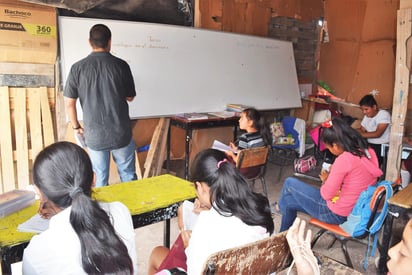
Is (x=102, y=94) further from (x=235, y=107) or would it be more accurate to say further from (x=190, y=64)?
(x=235, y=107)

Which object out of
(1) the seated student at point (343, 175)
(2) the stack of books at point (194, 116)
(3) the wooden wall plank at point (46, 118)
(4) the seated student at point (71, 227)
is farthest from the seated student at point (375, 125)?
(4) the seated student at point (71, 227)

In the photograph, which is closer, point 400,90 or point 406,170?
point 400,90

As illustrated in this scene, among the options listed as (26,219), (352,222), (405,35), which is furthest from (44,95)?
(405,35)

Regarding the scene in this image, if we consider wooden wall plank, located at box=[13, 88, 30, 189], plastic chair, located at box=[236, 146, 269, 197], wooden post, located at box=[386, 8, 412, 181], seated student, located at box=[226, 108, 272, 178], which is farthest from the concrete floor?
wooden wall plank, located at box=[13, 88, 30, 189]

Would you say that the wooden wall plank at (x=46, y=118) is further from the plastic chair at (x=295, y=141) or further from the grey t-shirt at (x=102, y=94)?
the plastic chair at (x=295, y=141)

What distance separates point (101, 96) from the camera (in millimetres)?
2846

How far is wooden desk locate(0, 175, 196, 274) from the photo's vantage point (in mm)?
1395

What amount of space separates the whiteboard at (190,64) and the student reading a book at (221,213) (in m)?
2.25

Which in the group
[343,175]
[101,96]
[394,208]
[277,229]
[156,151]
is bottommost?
[277,229]

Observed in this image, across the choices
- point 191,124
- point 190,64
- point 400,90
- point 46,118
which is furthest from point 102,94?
point 400,90

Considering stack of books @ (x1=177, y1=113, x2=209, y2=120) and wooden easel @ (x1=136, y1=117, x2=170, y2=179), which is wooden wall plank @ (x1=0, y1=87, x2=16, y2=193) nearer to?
wooden easel @ (x1=136, y1=117, x2=170, y2=179)

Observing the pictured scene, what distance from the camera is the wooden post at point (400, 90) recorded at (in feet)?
11.0

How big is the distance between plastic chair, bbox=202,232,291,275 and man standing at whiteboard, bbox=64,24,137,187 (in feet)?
6.21

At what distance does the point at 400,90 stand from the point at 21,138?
133 inches
